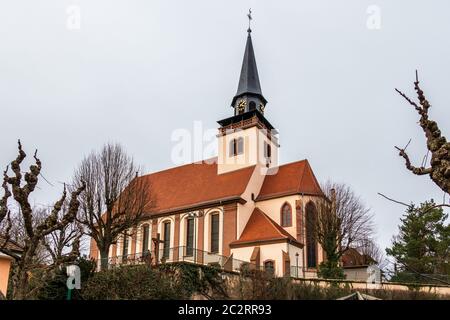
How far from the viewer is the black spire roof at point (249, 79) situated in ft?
136

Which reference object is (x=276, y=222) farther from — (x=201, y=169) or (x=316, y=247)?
(x=201, y=169)

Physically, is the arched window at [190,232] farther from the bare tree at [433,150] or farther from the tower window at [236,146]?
the bare tree at [433,150]

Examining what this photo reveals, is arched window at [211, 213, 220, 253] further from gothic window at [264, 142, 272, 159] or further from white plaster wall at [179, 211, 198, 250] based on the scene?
gothic window at [264, 142, 272, 159]

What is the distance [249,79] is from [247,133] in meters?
6.23

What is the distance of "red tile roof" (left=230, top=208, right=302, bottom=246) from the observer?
30.7 meters

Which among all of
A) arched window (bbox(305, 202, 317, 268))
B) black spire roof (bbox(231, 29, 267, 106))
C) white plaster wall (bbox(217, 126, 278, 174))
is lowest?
arched window (bbox(305, 202, 317, 268))

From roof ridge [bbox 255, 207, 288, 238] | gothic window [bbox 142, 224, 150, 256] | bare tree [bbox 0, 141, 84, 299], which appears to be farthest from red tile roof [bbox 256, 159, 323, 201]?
bare tree [bbox 0, 141, 84, 299]

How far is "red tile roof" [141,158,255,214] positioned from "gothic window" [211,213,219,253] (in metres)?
1.44

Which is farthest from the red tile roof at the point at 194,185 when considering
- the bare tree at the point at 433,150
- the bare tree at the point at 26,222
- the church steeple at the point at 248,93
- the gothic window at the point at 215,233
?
the bare tree at the point at 433,150

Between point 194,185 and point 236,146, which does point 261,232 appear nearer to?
point 194,185

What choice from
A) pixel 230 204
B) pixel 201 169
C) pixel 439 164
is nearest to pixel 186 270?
pixel 230 204

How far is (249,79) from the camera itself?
4231cm

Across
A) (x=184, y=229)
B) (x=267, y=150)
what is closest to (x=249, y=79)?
(x=267, y=150)
